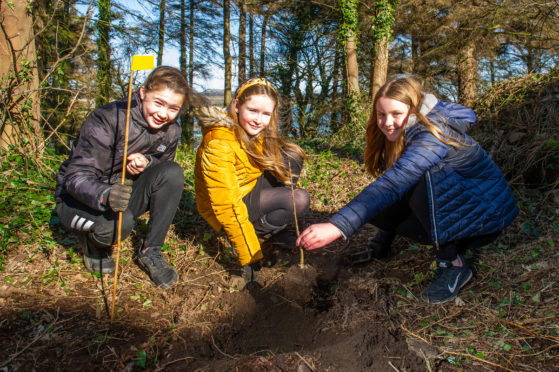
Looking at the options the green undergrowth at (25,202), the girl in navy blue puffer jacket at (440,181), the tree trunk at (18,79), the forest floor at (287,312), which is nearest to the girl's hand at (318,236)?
the girl in navy blue puffer jacket at (440,181)

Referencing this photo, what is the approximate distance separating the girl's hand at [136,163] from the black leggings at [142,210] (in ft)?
0.25

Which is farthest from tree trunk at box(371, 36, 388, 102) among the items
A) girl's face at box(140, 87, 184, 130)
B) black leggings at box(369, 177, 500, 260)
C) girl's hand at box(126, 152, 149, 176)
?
girl's hand at box(126, 152, 149, 176)

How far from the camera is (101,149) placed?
7.52 ft

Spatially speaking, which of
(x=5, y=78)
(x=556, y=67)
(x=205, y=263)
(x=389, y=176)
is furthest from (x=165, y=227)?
(x=556, y=67)

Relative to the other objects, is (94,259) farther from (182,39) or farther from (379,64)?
(182,39)

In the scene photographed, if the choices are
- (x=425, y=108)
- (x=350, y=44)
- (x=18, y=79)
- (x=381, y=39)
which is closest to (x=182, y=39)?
(x=350, y=44)

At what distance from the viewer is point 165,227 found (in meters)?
2.49

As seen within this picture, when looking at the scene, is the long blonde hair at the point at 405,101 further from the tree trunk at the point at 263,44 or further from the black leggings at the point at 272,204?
the tree trunk at the point at 263,44

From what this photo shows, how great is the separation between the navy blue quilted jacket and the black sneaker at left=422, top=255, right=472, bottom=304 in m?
0.25

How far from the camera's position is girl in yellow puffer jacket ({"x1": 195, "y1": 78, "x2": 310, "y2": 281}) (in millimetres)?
2301

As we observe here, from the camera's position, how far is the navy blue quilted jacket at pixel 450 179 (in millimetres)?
1982

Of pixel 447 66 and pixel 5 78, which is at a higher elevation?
pixel 447 66

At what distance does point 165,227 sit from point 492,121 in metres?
3.95

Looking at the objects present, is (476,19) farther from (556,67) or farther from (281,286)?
(281,286)
